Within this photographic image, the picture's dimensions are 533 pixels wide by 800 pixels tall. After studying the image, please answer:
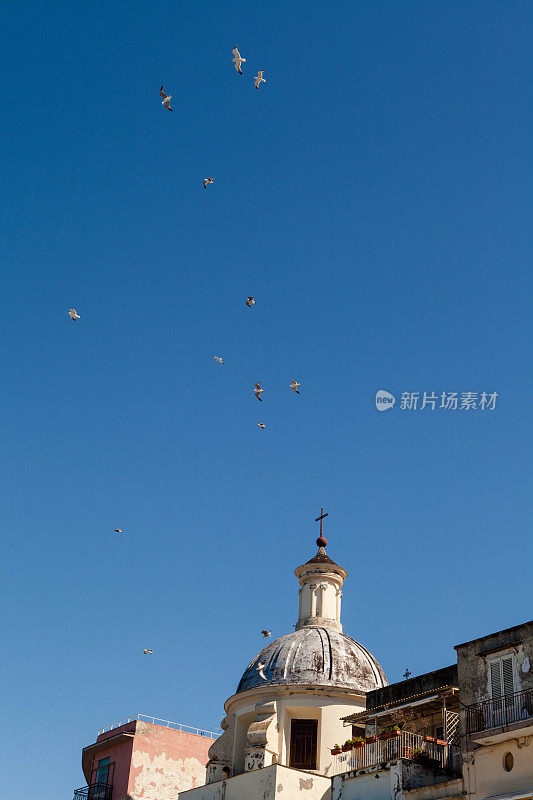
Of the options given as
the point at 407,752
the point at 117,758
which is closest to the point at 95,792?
the point at 117,758

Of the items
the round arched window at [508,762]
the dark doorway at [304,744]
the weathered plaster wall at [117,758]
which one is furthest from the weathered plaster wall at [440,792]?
the weathered plaster wall at [117,758]

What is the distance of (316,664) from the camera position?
35.2 m

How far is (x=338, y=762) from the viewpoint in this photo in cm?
3278

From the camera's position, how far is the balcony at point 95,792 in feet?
136

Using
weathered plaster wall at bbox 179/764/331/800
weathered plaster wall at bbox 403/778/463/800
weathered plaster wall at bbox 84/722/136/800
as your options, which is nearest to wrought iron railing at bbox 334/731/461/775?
weathered plaster wall at bbox 403/778/463/800

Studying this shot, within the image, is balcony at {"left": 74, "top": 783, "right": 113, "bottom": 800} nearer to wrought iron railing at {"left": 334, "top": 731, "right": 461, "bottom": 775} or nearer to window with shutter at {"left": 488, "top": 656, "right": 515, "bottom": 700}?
wrought iron railing at {"left": 334, "top": 731, "right": 461, "bottom": 775}

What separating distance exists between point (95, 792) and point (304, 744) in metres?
12.9

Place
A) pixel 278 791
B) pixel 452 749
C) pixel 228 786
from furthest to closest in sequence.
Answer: pixel 228 786
pixel 278 791
pixel 452 749

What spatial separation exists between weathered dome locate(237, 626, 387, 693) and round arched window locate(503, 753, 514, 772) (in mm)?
11414

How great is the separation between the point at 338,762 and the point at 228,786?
3.87m

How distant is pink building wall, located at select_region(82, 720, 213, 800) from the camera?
4088 centimetres

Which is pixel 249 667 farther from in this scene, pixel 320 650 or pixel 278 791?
pixel 278 791

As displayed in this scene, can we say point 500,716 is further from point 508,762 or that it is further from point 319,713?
point 319,713

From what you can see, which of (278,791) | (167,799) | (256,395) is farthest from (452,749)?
(167,799)
